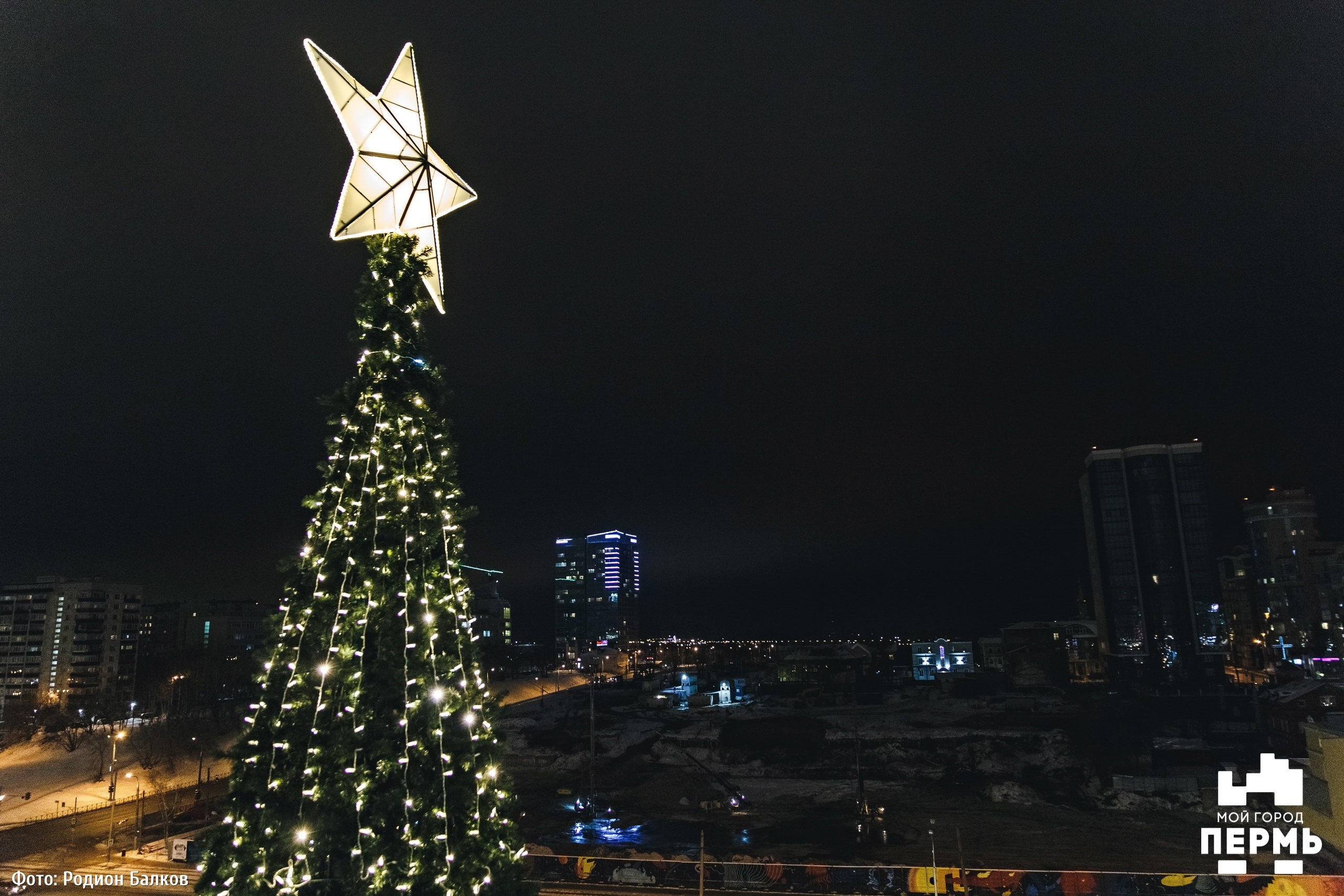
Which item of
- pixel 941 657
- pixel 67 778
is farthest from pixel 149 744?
pixel 941 657

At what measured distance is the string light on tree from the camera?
22.8ft

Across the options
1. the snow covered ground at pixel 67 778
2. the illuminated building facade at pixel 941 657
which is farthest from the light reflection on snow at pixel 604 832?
the illuminated building facade at pixel 941 657

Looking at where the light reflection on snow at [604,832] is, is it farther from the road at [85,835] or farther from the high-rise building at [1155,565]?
the high-rise building at [1155,565]

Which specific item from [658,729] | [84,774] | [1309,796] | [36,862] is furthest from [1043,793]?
[84,774]

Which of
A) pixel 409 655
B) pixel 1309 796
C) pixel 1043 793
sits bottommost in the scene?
pixel 1043 793

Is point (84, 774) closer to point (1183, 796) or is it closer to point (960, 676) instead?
point (1183, 796)

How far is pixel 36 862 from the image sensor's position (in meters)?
27.1

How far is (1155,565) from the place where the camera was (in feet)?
295

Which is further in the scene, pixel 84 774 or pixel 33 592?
pixel 33 592

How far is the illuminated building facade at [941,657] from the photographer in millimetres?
103562

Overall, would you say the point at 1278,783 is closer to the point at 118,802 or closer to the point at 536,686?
the point at 118,802

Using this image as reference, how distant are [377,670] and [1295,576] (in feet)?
414

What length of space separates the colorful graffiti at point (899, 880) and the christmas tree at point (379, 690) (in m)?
17.3

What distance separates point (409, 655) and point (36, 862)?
3172 centimetres
